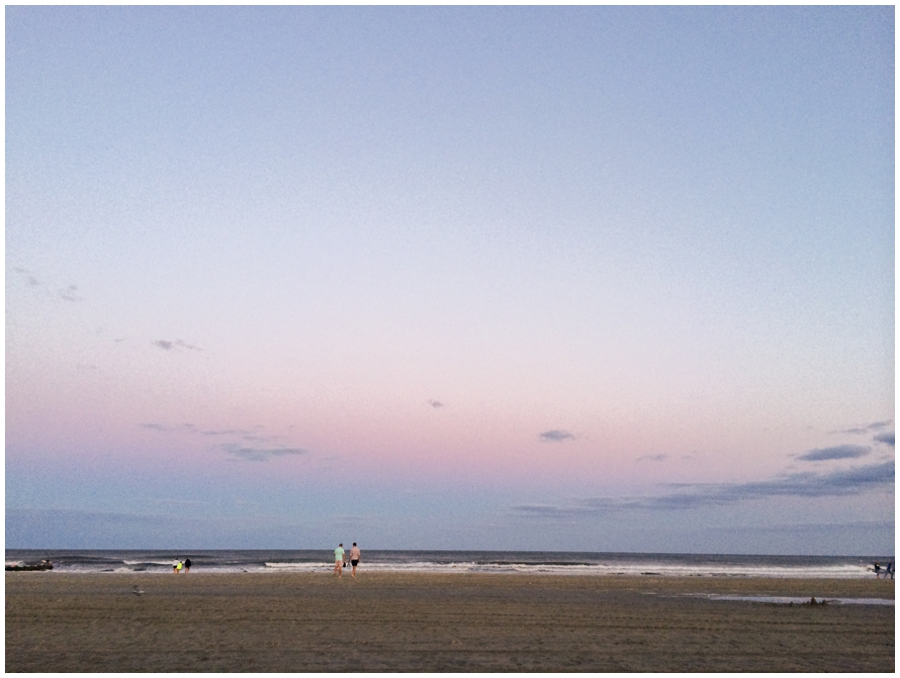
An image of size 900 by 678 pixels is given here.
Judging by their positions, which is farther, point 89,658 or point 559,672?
point 89,658

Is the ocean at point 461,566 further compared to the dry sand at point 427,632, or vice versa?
the ocean at point 461,566

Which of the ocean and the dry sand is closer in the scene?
the dry sand

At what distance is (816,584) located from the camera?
42531mm

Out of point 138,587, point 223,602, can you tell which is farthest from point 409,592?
point 138,587

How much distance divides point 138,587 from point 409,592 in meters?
12.5

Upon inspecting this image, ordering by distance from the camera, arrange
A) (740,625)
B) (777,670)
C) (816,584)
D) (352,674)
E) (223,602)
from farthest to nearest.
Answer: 1. (816,584)
2. (223,602)
3. (740,625)
4. (777,670)
5. (352,674)

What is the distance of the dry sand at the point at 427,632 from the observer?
14.3 metres

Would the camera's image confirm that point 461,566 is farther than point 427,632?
Yes

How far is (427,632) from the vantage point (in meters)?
18.1

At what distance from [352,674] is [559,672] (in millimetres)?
3686

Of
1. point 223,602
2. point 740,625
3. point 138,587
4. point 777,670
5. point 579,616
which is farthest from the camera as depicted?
point 138,587

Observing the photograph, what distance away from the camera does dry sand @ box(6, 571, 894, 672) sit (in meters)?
14.3

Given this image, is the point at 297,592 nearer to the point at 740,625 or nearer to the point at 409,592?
the point at 409,592

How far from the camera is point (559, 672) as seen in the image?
1338 cm
